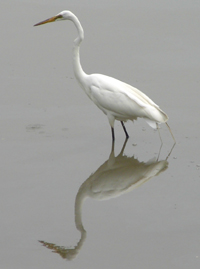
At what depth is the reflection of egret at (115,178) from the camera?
19.0 feet

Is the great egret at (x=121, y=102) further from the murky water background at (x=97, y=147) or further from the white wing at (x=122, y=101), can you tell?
the murky water background at (x=97, y=147)

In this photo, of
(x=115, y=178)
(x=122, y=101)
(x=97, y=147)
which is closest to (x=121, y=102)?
(x=122, y=101)

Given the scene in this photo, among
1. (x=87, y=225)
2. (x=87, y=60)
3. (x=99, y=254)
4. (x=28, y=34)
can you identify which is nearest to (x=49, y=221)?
(x=87, y=225)

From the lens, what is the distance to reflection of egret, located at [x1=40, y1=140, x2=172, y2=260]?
580 centimetres

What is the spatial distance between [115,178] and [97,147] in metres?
0.82

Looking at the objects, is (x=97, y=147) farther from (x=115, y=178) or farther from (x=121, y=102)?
(x=115, y=178)

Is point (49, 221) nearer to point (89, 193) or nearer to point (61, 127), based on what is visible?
point (89, 193)

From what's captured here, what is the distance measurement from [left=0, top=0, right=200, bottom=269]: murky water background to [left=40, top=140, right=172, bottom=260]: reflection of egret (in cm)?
1

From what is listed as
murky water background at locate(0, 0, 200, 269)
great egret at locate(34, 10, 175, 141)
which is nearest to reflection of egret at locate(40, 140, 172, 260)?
murky water background at locate(0, 0, 200, 269)

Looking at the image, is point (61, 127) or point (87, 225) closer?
point (87, 225)

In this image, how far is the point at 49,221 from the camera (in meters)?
5.23

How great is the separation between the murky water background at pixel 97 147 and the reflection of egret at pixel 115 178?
12 mm

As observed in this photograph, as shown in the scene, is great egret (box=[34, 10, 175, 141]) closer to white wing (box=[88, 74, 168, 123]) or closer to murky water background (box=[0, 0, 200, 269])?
white wing (box=[88, 74, 168, 123])

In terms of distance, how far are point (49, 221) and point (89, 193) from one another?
2.48 feet
